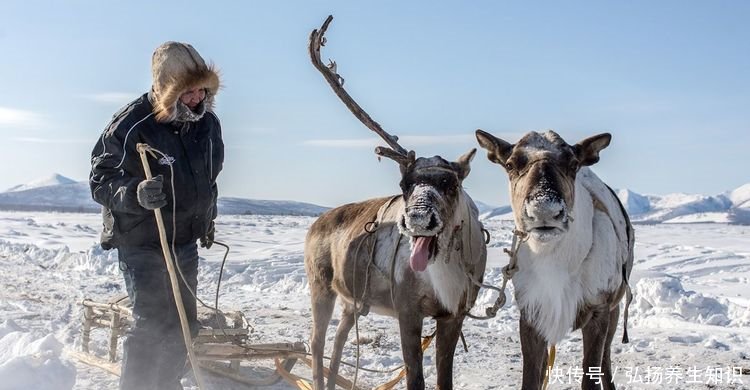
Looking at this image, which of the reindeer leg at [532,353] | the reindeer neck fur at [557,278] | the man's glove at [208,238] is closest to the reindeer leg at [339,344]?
the man's glove at [208,238]

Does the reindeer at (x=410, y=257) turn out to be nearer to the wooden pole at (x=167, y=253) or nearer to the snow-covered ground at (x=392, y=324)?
the snow-covered ground at (x=392, y=324)

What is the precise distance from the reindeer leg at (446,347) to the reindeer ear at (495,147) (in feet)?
4.11

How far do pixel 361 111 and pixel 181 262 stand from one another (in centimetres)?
227

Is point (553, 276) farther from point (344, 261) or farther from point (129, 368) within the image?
point (129, 368)

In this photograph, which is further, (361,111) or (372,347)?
(372,347)

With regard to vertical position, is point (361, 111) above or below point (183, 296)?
above

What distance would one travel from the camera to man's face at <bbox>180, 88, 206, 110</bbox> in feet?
15.2

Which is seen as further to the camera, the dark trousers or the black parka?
the dark trousers

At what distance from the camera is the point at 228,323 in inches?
→ 283

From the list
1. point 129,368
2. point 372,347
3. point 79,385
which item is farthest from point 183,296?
point 372,347

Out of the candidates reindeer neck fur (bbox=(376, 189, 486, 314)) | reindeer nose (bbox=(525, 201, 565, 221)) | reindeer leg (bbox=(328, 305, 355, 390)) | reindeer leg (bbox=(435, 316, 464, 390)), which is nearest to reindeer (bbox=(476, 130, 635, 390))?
reindeer nose (bbox=(525, 201, 565, 221))

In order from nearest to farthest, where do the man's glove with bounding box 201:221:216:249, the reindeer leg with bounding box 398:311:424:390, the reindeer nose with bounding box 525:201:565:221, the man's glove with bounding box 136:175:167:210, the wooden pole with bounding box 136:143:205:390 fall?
the reindeer nose with bounding box 525:201:565:221 → the man's glove with bounding box 136:175:167:210 → the wooden pole with bounding box 136:143:205:390 → the man's glove with bounding box 201:221:216:249 → the reindeer leg with bounding box 398:311:424:390

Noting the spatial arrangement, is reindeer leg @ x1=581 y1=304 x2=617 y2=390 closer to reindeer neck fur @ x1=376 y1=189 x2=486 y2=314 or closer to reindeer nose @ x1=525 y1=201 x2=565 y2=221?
reindeer neck fur @ x1=376 y1=189 x2=486 y2=314

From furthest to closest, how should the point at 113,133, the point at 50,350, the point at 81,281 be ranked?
the point at 81,281 < the point at 50,350 < the point at 113,133
